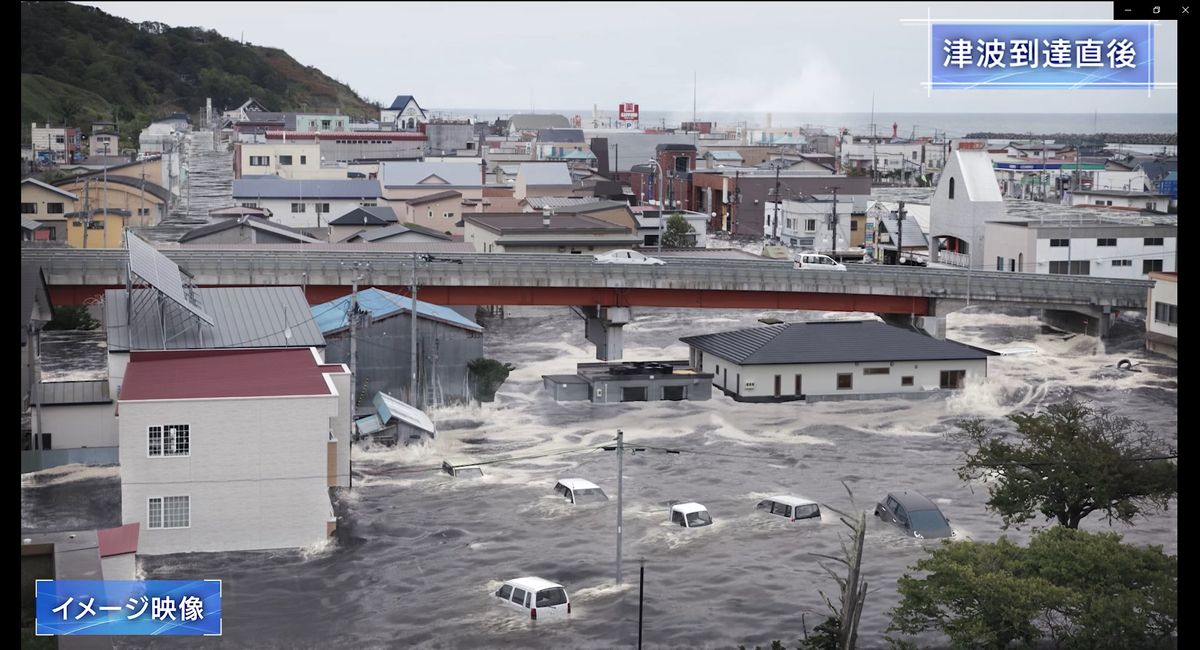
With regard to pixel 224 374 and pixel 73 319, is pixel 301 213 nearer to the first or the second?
pixel 73 319

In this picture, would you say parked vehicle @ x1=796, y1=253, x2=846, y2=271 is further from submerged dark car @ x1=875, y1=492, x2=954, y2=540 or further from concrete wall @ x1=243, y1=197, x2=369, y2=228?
concrete wall @ x1=243, y1=197, x2=369, y2=228

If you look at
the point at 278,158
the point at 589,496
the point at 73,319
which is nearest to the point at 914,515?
the point at 589,496

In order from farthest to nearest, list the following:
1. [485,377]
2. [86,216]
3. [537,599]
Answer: [86,216], [485,377], [537,599]

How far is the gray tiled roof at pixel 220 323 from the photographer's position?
15.6 metres

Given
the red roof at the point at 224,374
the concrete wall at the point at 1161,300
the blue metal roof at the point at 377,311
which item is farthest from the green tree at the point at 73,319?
the concrete wall at the point at 1161,300

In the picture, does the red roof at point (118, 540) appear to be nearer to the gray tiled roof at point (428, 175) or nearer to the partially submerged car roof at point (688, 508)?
the partially submerged car roof at point (688, 508)

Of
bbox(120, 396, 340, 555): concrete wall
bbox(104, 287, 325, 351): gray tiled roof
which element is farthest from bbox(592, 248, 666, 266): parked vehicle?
bbox(120, 396, 340, 555): concrete wall

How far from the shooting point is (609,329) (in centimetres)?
2581

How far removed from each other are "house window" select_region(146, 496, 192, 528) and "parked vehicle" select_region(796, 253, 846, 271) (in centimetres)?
1590

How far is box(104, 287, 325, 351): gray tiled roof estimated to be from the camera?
15.6 m

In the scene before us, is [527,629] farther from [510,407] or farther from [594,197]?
[594,197]

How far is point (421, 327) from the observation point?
20016 mm

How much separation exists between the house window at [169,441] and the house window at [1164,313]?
61.2 ft

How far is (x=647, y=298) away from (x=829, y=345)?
4800mm
